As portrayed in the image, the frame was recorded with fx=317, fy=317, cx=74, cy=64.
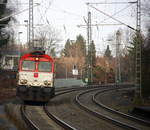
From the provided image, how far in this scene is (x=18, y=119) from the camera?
14438mm

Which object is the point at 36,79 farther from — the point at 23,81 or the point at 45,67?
the point at 45,67

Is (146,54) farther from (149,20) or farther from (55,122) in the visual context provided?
(55,122)

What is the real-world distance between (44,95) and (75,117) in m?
4.26

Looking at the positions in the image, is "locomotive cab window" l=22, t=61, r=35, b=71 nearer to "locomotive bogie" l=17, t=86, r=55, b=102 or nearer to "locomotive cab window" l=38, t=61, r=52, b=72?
"locomotive cab window" l=38, t=61, r=52, b=72

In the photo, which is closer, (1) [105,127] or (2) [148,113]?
(1) [105,127]

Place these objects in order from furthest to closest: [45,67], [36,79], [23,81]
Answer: [45,67] < [36,79] < [23,81]

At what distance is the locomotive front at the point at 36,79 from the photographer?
19719 mm

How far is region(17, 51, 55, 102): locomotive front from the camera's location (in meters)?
19.7

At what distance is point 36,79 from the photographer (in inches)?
787

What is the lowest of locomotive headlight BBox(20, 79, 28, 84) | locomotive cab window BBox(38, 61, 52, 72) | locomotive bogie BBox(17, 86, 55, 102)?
locomotive bogie BBox(17, 86, 55, 102)

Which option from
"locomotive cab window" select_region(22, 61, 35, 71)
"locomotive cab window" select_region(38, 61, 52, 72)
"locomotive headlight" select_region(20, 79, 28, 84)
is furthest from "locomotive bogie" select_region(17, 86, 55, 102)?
"locomotive cab window" select_region(22, 61, 35, 71)

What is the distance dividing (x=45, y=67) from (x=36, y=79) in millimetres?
1020

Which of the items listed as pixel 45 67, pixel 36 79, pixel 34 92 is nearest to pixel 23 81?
pixel 36 79

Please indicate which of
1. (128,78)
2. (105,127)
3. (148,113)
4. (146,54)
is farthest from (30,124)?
(128,78)
